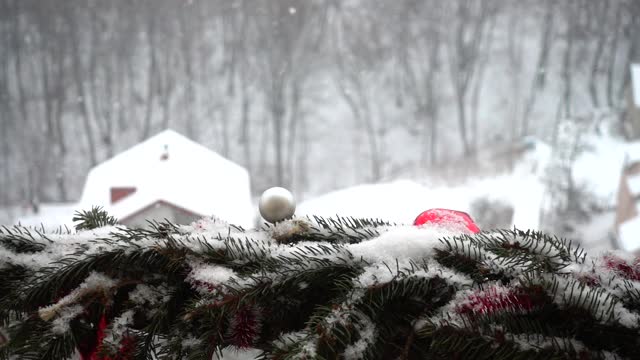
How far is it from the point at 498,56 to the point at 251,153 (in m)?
3.40

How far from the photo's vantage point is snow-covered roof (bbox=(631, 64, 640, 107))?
6.74 metres

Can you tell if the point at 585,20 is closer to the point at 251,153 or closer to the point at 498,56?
the point at 498,56

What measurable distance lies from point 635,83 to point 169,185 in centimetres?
562

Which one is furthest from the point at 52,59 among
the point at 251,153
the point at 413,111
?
the point at 413,111

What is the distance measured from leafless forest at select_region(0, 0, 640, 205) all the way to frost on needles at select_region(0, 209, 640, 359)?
6651mm

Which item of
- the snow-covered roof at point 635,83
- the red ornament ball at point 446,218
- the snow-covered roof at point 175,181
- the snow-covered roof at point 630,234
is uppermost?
the red ornament ball at point 446,218

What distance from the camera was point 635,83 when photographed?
6.88 metres

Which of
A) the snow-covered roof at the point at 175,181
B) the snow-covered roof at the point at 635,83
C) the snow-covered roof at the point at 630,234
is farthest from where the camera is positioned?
the snow-covered roof at the point at 635,83

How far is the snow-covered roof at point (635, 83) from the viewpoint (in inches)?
265

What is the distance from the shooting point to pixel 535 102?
23.8ft

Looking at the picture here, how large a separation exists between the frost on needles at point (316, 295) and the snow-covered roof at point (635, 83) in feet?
24.3

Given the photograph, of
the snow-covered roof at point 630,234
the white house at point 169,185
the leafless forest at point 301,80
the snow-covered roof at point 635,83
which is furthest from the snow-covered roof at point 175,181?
the snow-covered roof at point 635,83

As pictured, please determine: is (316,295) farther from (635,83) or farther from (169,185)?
(635,83)

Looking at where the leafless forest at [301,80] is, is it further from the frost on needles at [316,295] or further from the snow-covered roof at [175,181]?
the frost on needles at [316,295]
